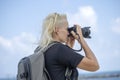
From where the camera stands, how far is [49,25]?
322 cm

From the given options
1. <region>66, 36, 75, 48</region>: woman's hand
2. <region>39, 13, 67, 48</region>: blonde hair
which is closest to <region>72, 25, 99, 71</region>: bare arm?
<region>66, 36, 75, 48</region>: woman's hand

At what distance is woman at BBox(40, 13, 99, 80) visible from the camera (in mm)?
3100

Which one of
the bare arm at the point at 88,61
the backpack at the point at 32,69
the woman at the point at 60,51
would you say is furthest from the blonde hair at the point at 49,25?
the bare arm at the point at 88,61

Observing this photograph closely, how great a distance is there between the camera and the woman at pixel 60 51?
310 cm

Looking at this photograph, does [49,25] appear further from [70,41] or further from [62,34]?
[70,41]

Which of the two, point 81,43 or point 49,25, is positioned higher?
point 49,25

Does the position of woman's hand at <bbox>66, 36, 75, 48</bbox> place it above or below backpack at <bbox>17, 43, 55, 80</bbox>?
above

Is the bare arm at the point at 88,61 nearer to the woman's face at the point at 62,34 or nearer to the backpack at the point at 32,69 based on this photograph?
the woman's face at the point at 62,34

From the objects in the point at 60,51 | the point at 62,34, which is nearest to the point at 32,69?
the point at 60,51

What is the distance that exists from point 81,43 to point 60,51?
24cm

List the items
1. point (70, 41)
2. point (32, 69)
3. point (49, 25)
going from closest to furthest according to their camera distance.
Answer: point (32, 69)
point (49, 25)
point (70, 41)

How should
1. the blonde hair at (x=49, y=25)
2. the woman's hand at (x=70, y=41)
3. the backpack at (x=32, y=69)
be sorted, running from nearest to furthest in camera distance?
the backpack at (x=32, y=69)
the blonde hair at (x=49, y=25)
the woman's hand at (x=70, y=41)

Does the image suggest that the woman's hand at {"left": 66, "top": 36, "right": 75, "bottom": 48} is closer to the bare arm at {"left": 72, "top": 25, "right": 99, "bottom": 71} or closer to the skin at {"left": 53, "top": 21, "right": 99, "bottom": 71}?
the skin at {"left": 53, "top": 21, "right": 99, "bottom": 71}

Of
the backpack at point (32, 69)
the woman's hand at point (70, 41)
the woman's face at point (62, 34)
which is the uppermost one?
the woman's face at point (62, 34)
